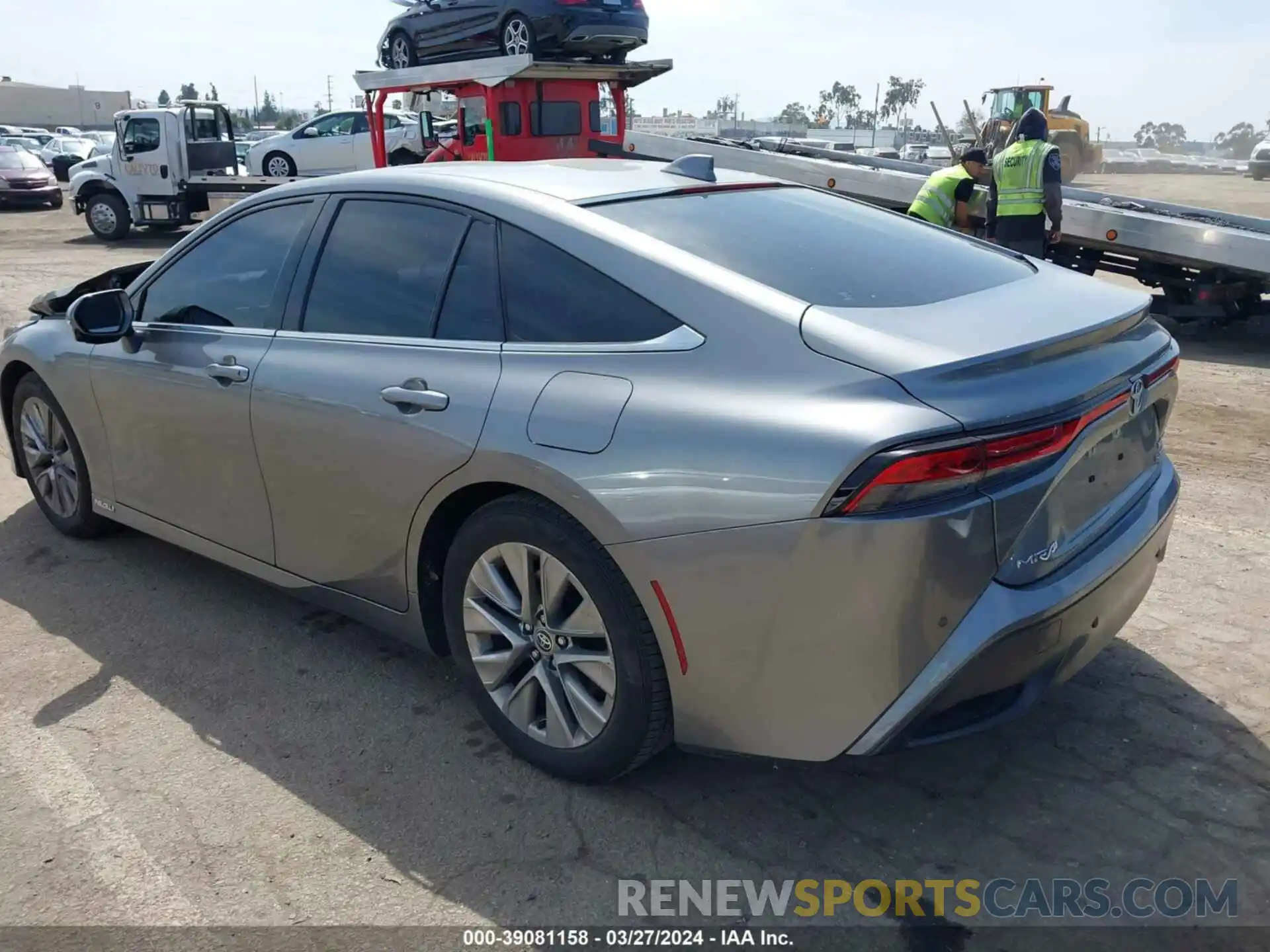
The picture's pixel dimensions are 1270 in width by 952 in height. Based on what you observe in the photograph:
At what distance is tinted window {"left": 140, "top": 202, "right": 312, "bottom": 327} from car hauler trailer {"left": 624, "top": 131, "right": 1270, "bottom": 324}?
6.30 metres

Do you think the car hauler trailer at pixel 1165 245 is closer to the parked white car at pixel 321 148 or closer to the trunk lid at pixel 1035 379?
the trunk lid at pixel 1035 379

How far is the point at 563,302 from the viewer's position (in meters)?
2.90

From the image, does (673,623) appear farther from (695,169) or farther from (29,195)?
(29,195)

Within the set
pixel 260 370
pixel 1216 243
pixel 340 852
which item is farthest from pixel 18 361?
pixel 1216 243

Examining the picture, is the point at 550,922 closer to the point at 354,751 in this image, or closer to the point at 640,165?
the point at 354,751

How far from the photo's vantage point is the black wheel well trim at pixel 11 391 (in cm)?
487

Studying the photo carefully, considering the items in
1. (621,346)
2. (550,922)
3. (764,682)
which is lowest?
(550,922)

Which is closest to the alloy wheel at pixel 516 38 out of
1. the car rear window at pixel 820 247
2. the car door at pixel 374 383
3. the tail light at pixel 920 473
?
the car door at pixel 374 383

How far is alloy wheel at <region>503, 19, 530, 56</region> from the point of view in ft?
43.9

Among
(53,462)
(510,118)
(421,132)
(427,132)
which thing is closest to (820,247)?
(53,462)

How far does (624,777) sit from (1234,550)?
307 cm

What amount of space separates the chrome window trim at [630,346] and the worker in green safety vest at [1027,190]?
709 centimetres

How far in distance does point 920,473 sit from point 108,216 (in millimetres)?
20734

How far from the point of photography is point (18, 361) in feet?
15.8
